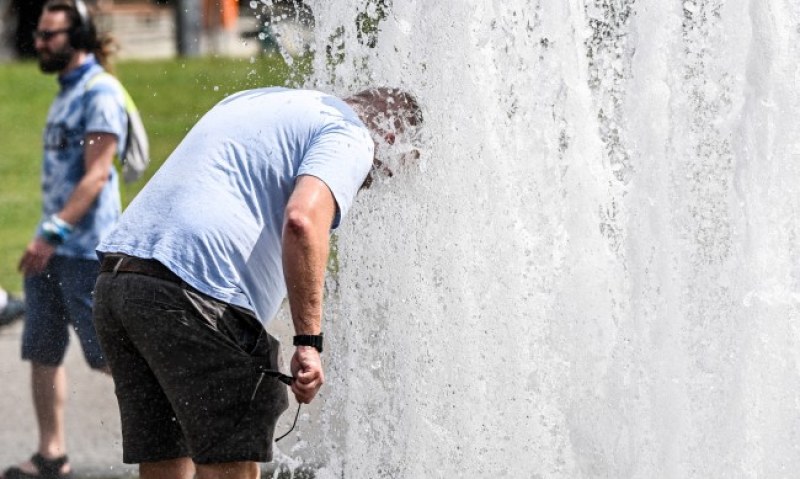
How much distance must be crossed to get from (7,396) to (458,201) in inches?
117

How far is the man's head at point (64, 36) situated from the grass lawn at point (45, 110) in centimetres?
350

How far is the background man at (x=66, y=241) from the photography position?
5.14 meters

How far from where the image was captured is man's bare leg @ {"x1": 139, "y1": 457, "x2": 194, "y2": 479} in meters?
3.49

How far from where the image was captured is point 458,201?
13.3 feet

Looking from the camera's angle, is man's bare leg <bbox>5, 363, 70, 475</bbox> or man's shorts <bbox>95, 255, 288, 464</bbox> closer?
man's shorts <bbox>95, 255, 288, 464</bbox>

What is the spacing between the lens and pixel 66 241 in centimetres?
517

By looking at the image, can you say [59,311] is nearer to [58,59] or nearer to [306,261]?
[58,59]

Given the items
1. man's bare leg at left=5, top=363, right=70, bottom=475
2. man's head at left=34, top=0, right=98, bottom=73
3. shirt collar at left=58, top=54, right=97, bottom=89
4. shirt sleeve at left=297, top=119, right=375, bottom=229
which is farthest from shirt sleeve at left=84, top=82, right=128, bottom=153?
shirt sleeve at left=297, top=119, right=375, bottom=229

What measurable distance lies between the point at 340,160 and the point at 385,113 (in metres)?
0.40

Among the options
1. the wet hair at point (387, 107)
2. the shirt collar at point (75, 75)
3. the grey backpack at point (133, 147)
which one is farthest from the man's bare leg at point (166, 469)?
the shirt collar at point (75, 75)

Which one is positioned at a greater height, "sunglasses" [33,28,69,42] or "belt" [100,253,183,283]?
"sunglasses" [33,28,69,42]

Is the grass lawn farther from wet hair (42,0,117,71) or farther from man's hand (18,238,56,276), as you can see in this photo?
man's hand (18,238,56,276)

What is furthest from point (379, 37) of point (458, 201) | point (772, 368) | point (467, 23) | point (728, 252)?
point (772, 368)

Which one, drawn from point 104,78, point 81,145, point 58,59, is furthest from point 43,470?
point 58,59
